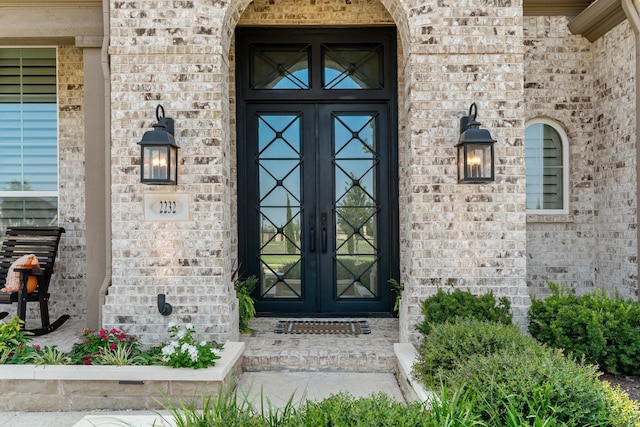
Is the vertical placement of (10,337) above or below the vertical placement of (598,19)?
below

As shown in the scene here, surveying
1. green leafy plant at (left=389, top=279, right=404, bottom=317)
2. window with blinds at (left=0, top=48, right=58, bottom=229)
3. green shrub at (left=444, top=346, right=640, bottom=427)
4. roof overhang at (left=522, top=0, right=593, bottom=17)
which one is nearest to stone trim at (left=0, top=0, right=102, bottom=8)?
window with blinds at (left=0, top=48, right=58, bottom=229)

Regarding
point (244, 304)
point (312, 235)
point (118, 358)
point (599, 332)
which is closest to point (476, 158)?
point (599, 332)

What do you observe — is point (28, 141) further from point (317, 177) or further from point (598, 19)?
point (598, 19)

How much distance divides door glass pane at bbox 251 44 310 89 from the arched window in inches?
117

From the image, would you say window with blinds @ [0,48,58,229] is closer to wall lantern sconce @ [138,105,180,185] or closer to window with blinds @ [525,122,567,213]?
wall lantern sconce @ [138,105,180,185]

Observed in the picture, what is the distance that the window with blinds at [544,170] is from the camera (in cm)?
574

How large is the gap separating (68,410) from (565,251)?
5587 millimetres

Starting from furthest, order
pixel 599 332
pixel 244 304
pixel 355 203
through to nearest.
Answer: pixel 355 203, pixel 244 304, pixel 599 332

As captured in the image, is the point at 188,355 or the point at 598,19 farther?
the point at 598,19

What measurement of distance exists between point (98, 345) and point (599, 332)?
4138 mm

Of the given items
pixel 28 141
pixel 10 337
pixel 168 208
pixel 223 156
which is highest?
pixel 28 141

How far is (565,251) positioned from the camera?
18.6 feet

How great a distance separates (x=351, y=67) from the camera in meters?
5.73

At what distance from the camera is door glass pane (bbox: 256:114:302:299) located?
5.75m
